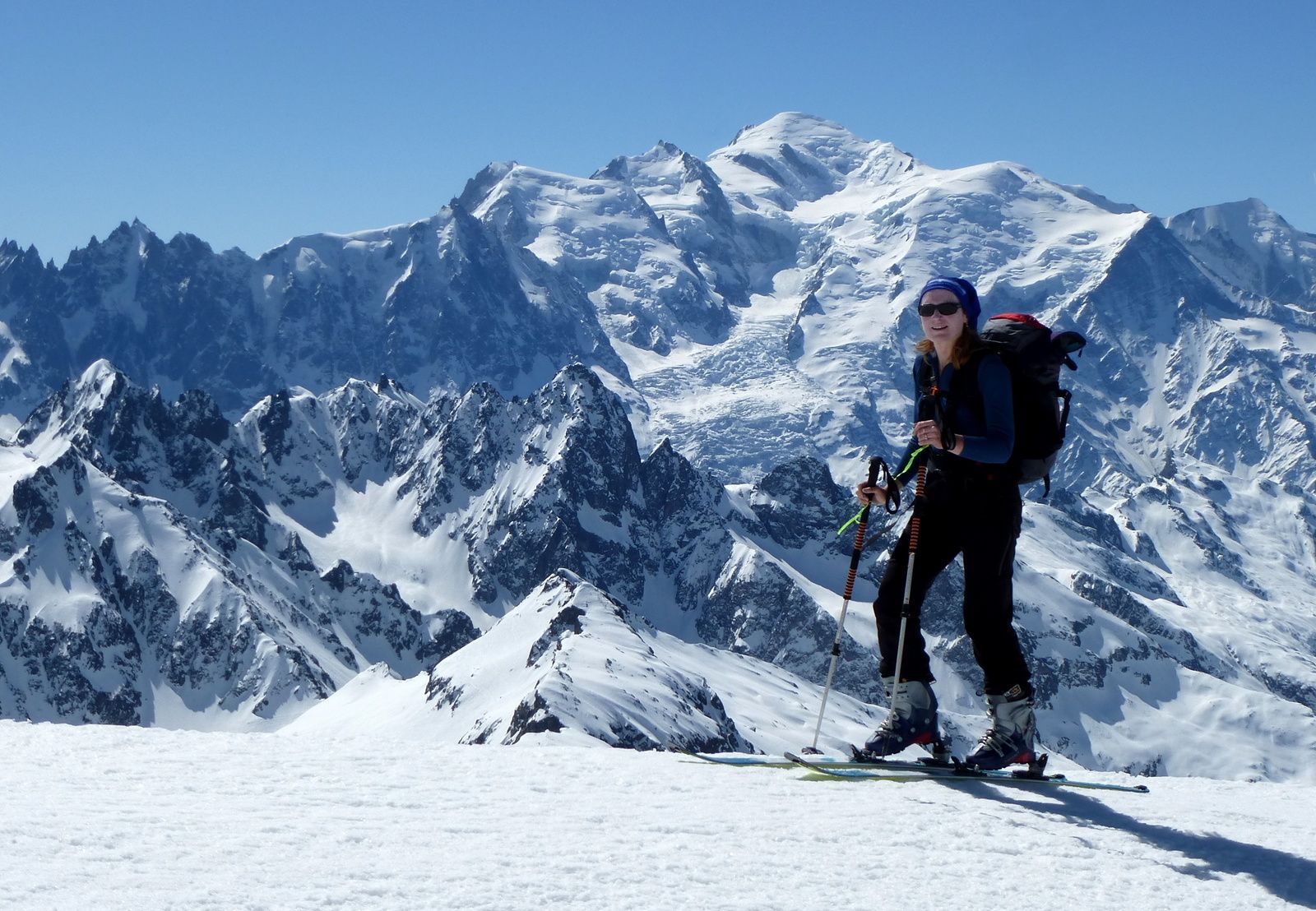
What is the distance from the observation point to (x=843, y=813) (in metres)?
10.1

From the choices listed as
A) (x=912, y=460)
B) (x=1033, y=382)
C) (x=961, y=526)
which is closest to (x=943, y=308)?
(x=1033, y=382)

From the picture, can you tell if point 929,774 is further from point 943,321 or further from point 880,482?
point 943,321

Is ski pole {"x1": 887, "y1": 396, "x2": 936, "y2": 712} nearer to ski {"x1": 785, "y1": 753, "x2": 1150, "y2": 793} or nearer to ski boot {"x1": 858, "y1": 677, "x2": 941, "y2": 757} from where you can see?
ski boot {"x1": 858, "y1": 677, "x2": 941, "y2": 757}

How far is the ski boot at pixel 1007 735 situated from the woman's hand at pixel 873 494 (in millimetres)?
1937

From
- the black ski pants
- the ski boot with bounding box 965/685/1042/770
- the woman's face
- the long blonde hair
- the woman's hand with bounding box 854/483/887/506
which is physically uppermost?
the woman's face

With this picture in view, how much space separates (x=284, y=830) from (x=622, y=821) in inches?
88.1

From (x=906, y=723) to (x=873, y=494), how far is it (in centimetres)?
201

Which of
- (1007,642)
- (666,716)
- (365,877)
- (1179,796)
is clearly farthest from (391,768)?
(666,716)

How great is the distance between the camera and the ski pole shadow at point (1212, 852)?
31.3 ft

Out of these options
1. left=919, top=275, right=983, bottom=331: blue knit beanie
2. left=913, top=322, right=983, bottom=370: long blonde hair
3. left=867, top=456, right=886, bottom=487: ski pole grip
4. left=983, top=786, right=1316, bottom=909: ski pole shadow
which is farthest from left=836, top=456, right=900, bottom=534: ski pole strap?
left=983, top=786, right=1316, bottom=909: ski pole shadow

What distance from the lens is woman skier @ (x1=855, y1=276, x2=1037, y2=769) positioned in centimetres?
1120

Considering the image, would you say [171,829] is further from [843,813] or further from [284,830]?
[843,813]

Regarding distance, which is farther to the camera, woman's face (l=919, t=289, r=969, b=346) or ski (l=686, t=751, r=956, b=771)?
ski (l=686, t=751, r=956, b=771)

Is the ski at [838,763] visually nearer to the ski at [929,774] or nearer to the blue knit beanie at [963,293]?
the ski at [929,774]
